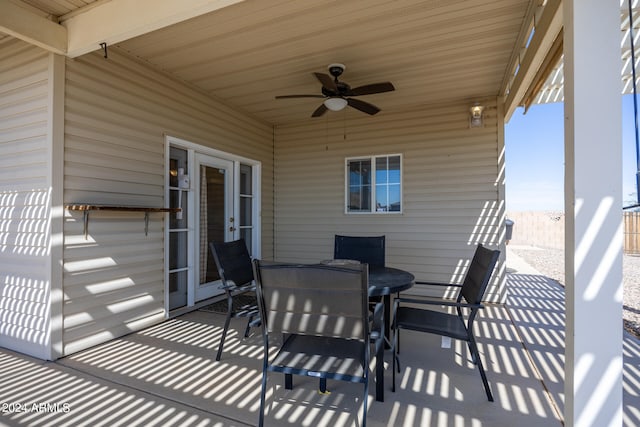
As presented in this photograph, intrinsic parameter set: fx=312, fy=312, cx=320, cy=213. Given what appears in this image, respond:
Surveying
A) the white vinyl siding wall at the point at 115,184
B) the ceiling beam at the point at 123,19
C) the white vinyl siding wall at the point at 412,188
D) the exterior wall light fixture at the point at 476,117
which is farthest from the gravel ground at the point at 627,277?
the white vinyl siding wall at the point at 115,184

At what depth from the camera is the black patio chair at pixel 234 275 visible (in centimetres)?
259

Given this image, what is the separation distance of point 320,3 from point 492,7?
4.68ft

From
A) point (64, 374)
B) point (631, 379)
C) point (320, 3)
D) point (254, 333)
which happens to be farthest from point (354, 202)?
point (64, 374)

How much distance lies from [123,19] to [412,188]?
400cm

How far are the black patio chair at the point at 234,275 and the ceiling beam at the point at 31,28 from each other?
2123 mm

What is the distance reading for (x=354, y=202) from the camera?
5.27m

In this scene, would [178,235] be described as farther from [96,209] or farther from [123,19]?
[123,19]

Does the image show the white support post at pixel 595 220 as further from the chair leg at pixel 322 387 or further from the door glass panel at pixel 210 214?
the door glass panel at pixel 210 214

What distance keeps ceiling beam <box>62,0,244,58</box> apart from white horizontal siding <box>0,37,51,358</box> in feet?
1.30

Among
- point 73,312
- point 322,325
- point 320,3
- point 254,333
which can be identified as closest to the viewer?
point 322,325

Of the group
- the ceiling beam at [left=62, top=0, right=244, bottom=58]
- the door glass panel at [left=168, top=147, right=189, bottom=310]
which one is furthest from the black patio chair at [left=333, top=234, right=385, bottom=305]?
the ceiling beam at [left=62, top=0, right=244, bottom=58]

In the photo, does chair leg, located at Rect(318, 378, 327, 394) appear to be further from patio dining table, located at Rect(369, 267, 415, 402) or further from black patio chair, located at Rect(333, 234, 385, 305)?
black patio chair, located at Rect(333, 234, 385, 305)

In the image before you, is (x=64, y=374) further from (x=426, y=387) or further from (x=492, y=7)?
(x=492, y=7)

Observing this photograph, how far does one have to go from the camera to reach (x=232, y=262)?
2.96 metres
